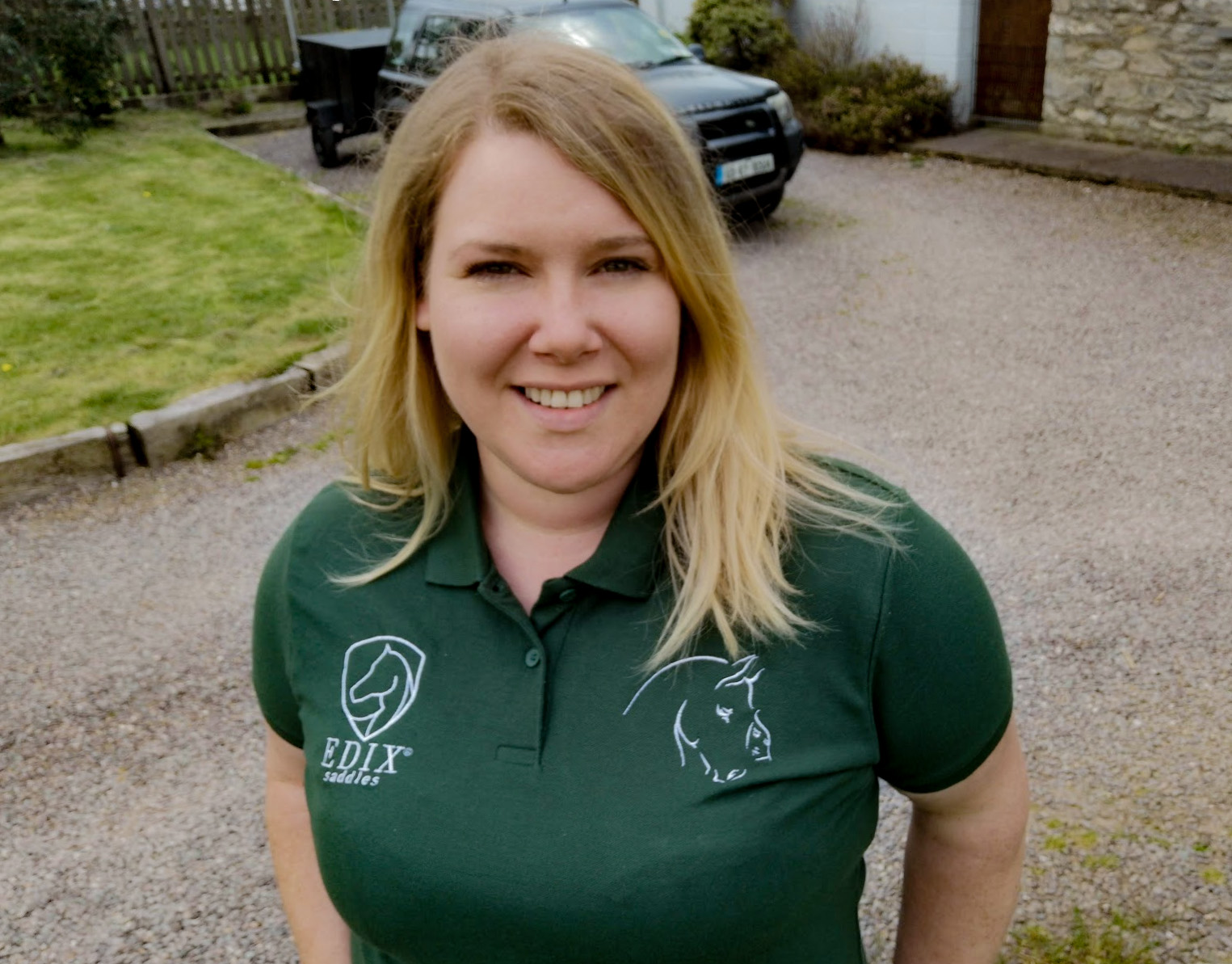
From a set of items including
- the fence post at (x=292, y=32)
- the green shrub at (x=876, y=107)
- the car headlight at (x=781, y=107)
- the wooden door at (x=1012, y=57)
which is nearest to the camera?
the car headlight at (x=781, y=107)

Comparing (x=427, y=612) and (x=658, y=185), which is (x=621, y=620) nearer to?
(x=427, y=612)

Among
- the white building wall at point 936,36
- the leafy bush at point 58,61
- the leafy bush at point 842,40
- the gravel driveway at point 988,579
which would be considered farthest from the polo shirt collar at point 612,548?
the leafy bush at point 58,61

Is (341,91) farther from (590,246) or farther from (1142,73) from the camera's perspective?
(590,246)

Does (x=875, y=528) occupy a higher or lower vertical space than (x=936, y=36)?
higher

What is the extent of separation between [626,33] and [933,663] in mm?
9009

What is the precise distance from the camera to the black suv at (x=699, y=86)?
8586 millimetres

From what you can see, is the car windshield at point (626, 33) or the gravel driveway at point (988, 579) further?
the car windshield at point (626, 33)

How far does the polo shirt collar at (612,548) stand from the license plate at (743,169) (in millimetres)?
7091

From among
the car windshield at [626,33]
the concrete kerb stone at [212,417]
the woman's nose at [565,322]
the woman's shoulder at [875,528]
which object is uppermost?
the woman's nose at [565,322]

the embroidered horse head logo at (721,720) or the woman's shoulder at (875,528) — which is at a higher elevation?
the woman's shoulder at (875,528)

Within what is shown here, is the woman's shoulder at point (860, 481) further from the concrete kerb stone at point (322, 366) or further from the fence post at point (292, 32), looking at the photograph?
the fence post at point (292, 32)

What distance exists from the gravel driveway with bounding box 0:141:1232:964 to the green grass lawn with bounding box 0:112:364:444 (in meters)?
0.74

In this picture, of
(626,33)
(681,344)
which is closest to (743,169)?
(626,33)

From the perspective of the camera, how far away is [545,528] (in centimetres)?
166
